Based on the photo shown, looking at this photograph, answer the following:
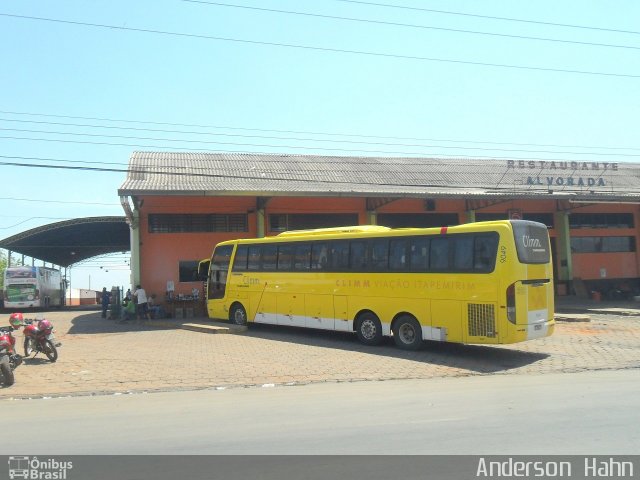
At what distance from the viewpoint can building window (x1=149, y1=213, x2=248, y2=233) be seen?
2375cm

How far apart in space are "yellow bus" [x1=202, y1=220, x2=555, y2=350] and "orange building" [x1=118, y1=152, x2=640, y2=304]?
607 cm

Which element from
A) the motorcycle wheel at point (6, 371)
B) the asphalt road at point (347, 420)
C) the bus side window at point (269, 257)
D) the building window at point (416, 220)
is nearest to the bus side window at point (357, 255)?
the bus side window at point (269, 257)

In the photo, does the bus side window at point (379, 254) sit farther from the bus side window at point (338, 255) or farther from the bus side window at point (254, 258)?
the bus side window at point (254, 258)

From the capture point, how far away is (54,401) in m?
8.39

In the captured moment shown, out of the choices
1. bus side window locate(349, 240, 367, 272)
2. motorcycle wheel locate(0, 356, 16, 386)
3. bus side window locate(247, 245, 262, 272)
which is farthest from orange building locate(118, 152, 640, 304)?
motorcycle wheel locate(0, 356, 16, 386)

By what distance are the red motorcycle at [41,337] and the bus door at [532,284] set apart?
1019 centimetres

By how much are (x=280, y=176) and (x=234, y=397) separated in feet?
62.6

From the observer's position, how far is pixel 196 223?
2427 centimetres

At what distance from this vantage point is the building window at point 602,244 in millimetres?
29719

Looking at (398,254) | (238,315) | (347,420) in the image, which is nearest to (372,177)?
(238,315)
